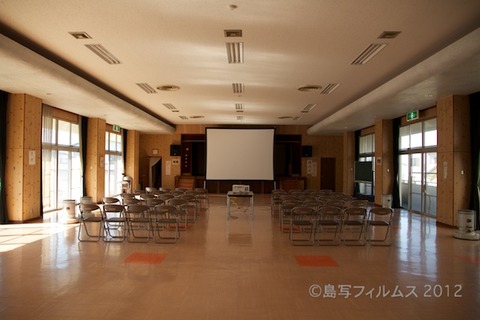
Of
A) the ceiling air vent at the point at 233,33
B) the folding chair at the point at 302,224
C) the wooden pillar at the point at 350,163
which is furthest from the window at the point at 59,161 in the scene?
the wooden pillar at the point at 350,163

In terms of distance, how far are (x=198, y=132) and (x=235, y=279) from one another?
1580cm

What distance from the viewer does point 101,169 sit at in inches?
551

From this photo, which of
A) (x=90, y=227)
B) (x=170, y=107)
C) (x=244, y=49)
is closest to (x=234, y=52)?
(x=244, y=49)

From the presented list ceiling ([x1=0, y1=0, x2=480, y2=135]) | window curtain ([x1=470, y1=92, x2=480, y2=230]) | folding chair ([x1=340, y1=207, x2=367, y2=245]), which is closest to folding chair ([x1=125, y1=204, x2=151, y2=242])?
ceiling ([x1=0, y1=0, x2=480, y2=135])

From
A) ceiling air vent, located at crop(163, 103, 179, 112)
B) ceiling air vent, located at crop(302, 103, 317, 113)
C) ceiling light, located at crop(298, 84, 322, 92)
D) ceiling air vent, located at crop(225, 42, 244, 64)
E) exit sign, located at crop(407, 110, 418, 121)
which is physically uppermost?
ceiling air vent, located at crop(163, 103, 179, 112)

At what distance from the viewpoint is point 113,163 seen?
17.4 meters

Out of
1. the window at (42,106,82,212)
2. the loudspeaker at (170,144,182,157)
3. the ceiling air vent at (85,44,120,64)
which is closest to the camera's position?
the ceiling air vent at (85,44,120,64)

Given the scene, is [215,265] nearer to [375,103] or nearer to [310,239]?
[310,239]

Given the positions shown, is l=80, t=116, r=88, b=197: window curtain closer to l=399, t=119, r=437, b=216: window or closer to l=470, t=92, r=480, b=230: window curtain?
l=399, t=119, r=437, b=216: window

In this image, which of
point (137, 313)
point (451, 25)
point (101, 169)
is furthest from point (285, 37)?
point (101, 169)

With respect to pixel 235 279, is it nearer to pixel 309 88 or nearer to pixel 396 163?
pixel 309 88

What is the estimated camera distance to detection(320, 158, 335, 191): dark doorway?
20.0 meters

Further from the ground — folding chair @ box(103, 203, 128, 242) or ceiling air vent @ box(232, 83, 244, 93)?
ceiling air vent @ box(232, 83, 244, 93)

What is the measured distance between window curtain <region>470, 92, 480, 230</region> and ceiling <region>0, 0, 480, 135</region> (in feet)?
2.89
